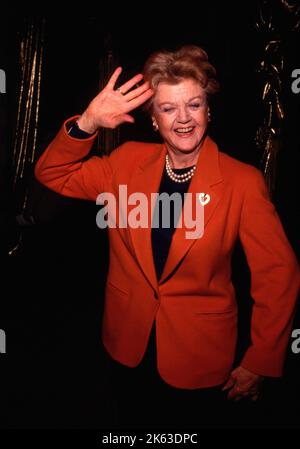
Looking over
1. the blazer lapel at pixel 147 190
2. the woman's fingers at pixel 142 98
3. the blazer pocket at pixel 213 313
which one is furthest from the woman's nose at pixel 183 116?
the blazer pocket at pixel 213 313

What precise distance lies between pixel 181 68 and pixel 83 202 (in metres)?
1.85

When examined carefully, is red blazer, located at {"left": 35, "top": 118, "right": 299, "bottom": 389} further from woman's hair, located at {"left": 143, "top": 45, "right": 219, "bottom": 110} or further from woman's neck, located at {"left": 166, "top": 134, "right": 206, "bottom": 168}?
woman's hair, located at {"left": 143, "top": 45, "right": 219, "bottom": 110}

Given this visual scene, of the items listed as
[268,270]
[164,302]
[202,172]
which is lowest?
[164,302]

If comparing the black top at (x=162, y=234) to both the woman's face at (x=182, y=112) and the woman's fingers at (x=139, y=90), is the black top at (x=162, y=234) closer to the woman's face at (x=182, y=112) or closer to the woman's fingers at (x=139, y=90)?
the woman's face at (x=182, y=112)

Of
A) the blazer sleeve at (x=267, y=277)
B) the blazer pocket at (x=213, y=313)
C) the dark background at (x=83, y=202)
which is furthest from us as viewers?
the dark background at (x=83, y=202)

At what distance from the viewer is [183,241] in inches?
55.2

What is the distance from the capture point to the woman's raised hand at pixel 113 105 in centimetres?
141

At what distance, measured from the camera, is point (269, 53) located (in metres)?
2.08

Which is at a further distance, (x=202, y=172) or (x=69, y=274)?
(x=69, y=274)

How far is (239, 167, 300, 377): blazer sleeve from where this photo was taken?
135 cm

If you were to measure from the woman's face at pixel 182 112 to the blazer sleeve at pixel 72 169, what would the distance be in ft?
0.79
